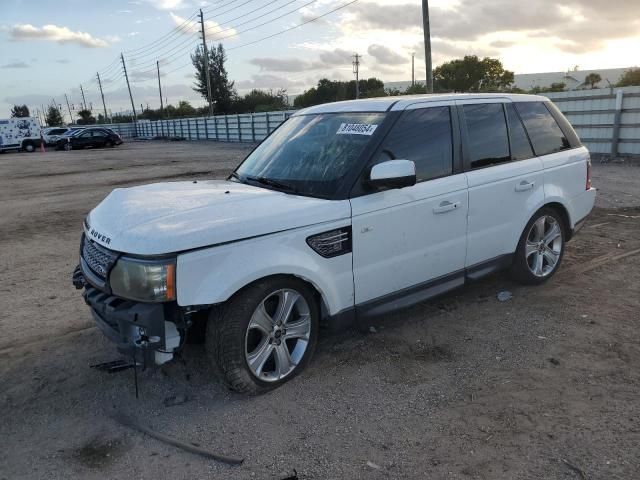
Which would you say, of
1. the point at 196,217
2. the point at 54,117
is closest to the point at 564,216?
the point at 196,217

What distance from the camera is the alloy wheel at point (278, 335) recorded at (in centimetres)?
330

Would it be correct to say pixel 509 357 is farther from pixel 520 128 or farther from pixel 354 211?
pixel 520 128

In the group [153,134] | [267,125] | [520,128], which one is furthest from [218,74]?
[520,128]

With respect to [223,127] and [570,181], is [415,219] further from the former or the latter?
[223,127]

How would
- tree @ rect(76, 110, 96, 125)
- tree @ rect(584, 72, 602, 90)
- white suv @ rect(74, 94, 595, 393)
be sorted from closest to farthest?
A: 1. white suv @ rect(74, 94, 595, 393)
2. tree @ rect(584, 72, 602, 90)
3. tree @ rect(76, 110, 96, 125)

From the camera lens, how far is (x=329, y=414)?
318cm

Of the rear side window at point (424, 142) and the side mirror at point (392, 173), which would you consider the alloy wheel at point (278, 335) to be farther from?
the rear side window at point (424, 142)

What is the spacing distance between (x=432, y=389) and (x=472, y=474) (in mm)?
819

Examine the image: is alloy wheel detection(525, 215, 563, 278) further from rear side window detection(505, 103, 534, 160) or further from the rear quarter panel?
rear side window detection(505, 103, 534, 160)

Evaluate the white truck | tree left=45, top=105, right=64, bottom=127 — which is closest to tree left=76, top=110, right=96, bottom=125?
tree left=45, top=105, right=64, bottom=127

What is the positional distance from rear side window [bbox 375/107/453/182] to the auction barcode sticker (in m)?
0.15

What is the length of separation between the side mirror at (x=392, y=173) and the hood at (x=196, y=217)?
0.90ft

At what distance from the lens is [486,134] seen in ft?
14.8

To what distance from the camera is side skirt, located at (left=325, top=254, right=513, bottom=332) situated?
11.9ft
